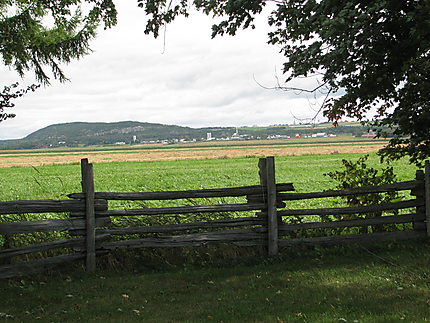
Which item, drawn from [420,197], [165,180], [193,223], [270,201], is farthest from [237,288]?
[165,180]

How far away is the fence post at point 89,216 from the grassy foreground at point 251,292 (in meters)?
0.32

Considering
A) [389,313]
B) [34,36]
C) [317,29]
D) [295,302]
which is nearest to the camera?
[389,313]

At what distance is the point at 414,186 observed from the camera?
895 cm

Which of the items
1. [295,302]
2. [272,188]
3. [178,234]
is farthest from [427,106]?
[178,234]

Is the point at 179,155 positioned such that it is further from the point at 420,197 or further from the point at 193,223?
the point at 193,223

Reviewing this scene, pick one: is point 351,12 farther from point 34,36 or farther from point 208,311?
point 34,36

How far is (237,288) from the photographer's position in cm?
652

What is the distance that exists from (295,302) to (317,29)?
437 centimetres

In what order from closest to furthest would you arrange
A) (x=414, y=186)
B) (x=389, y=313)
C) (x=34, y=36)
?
1. (x=389, y=313)
2. (x=414, y=186)
3. (x=34, y=36)

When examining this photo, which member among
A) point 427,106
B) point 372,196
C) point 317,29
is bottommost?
point 372,196

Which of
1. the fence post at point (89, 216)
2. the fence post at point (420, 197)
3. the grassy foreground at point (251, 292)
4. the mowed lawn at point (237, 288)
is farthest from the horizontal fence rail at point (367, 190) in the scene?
the fence post at point (89, 216)

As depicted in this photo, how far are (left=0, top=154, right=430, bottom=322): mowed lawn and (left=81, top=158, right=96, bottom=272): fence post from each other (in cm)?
23

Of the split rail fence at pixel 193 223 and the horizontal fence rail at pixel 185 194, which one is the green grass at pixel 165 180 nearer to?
the split rail fence at pixel 193 223

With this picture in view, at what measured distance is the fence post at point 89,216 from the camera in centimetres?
761
